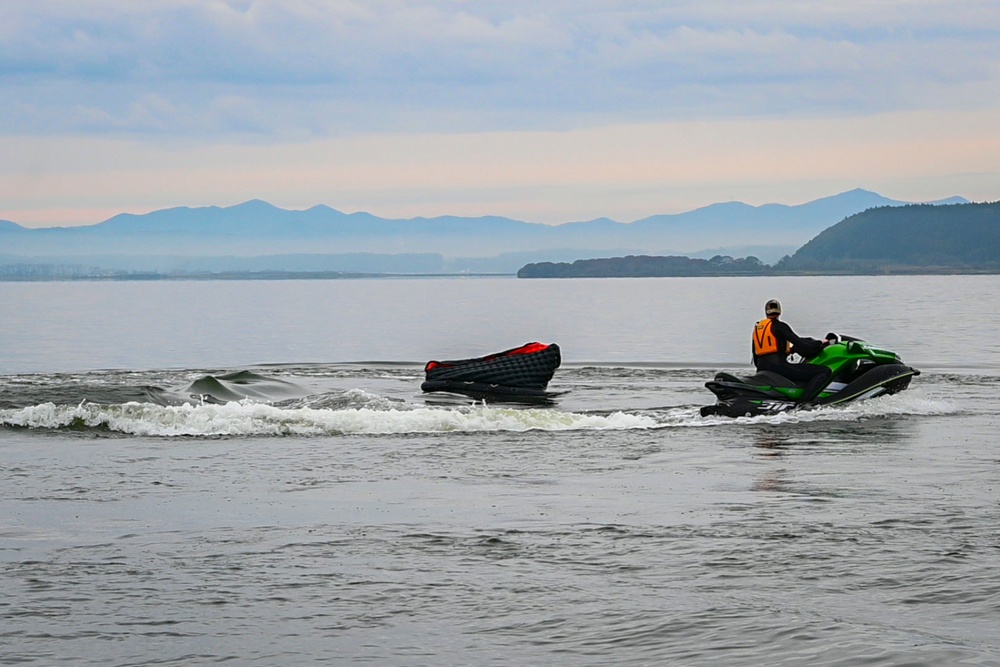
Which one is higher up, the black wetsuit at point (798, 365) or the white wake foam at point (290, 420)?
the black wetsuit at point (798, 365)

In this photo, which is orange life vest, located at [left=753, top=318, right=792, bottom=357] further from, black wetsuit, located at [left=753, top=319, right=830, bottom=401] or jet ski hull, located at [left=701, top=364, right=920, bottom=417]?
jet ski hull, located at [left=701, top=364, right=920, bottom=417]

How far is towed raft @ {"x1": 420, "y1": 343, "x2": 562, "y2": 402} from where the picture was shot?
82.4 ft

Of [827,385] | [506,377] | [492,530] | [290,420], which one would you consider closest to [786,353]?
[827,385]

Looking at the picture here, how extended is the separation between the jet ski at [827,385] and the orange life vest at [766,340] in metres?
0.36

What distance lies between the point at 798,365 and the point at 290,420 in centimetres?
821

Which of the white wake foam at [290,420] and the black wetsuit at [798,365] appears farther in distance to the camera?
the black wetsuit at [798,365]

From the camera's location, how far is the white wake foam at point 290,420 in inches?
774

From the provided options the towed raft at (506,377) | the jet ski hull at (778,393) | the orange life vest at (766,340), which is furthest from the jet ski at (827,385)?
the towed raft at (506,377)

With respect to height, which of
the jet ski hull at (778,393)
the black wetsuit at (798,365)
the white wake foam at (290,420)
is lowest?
the white wake foam at (290,420)

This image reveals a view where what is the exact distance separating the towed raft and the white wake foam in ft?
14.6

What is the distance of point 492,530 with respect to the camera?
11.8m

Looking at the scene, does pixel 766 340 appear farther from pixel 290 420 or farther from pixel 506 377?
pixel 290 420

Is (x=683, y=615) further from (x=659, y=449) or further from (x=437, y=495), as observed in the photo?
(x=659, y=449)

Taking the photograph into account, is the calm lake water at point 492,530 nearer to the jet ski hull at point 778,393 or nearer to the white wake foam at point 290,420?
the white wake foam at point 290,420
